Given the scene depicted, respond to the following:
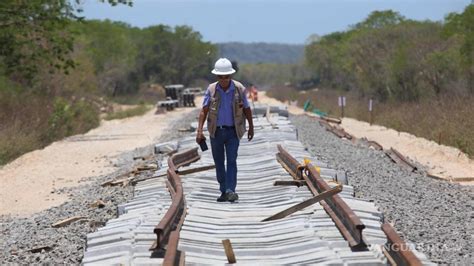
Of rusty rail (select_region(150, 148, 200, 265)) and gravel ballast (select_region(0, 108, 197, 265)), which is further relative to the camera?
gravel ballast (select_region(0, 108, 197, 265))

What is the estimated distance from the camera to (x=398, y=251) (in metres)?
7.21

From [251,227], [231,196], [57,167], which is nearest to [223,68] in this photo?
[231,196]

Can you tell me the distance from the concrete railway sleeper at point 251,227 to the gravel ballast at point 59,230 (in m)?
0.43

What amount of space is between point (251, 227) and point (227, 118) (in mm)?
2310

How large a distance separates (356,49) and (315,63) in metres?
56.8

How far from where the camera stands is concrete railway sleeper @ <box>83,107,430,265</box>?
25.5 feet

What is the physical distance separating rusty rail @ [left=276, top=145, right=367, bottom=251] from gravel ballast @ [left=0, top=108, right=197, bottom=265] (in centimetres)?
259

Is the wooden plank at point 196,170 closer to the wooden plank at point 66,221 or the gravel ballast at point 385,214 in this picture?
the gravel ballast at point 385,214

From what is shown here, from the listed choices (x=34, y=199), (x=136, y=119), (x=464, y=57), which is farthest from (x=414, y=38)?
(x=34, y=199)

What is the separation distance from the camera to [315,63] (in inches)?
4710

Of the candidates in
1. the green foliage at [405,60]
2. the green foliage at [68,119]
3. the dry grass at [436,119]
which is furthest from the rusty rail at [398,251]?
the green foliage at [405,60]

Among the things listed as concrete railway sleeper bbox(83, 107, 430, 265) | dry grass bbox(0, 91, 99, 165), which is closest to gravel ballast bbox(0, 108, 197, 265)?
concrete railway sleeper bbox(83, 107, 430, 265)

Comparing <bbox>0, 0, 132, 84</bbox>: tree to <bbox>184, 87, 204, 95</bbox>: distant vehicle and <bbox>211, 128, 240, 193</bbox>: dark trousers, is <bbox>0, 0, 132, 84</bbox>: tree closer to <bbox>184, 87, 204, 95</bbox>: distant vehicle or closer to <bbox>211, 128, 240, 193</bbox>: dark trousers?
<bbox>211, 128, 240, 193</bbox>: dark trousers

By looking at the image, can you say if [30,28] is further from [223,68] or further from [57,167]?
[223,68]
